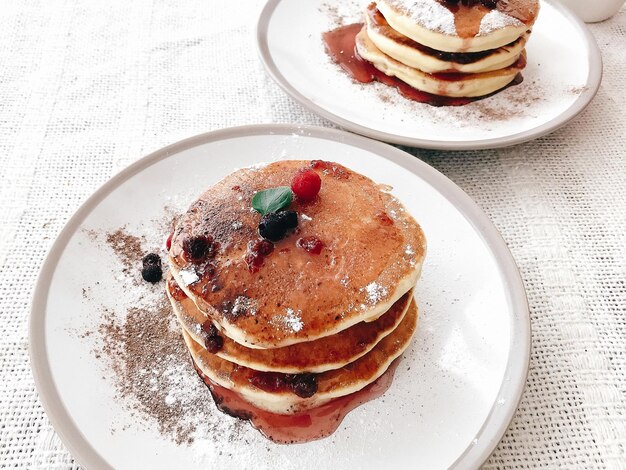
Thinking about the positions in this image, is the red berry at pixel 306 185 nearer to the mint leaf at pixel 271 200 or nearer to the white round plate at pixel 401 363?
the mint leaf at pixel 271 200

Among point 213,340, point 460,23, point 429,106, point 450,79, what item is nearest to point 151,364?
point 213,340

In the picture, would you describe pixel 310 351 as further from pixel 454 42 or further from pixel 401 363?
pixel 454 42

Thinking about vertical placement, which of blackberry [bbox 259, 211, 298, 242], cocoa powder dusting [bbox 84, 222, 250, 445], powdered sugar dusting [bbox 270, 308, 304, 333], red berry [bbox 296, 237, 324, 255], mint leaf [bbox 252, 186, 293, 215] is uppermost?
mint leaf [bbox 252, 186, 293, 215]

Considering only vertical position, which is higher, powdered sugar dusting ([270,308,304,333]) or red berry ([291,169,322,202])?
red berry ([291,169,322,202])

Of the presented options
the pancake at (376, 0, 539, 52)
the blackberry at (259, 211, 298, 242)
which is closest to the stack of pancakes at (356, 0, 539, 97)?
the pancake at (376, 0, 539, 52)

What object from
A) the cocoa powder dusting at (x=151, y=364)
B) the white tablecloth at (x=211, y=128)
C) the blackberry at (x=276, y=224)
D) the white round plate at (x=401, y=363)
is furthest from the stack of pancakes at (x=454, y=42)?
the cocoa powder dusting at (x=151, y=364)

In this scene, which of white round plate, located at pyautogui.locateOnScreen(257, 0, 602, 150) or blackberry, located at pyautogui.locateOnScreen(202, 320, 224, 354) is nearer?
blackberry, located at pyautogui.locateOnScreen(202, 320, 224, 354)

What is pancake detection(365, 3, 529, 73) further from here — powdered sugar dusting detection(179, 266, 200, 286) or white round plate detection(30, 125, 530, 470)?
powdered sugar dusting detection(179, 266, 200, 286)
